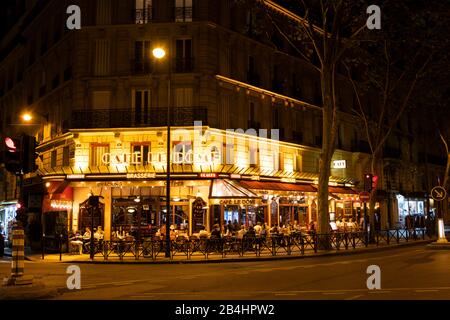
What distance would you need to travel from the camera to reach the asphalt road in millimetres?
10266

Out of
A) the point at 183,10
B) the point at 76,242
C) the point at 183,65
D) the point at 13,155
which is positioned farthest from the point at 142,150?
the point at 13,155

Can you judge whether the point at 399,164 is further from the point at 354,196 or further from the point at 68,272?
the point at 68,272

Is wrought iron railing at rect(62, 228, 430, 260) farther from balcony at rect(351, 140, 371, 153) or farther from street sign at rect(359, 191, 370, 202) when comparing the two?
balcony at rect(351, 140, 371, 153)

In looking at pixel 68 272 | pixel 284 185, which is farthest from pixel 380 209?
pixel 68 272

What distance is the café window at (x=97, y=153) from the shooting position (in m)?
27.6

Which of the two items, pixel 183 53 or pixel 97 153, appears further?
pixel 183 53

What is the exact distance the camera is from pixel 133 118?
1076 inches

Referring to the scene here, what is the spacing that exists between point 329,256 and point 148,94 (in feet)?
41.4

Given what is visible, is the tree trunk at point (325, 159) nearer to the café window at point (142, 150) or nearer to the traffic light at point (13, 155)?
the café window at point (142, 150)

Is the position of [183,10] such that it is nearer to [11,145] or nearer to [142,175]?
[142,175]

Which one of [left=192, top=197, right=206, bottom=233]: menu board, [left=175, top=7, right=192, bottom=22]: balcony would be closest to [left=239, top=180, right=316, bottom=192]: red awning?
[left=192, top=197, right=206, bottom=233]: menu board

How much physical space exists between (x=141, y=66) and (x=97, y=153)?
5.13m

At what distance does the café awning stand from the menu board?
1264 millimetres

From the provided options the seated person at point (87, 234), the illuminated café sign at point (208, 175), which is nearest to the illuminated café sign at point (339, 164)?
the illuminated café sign at point (208, 175)
